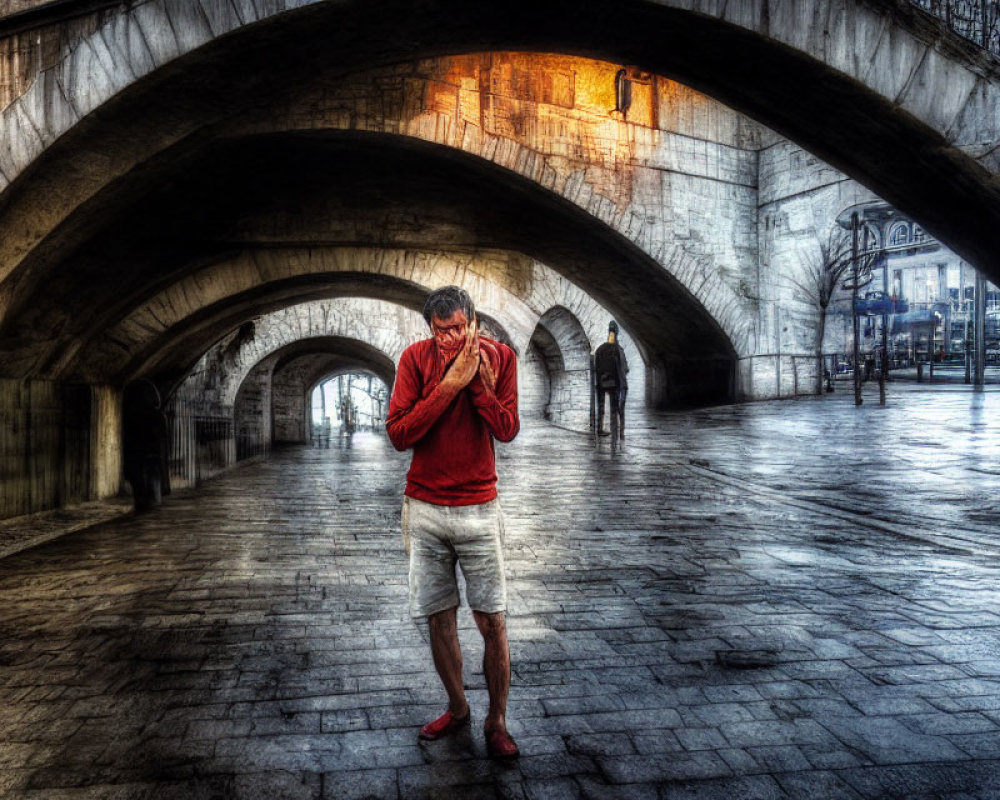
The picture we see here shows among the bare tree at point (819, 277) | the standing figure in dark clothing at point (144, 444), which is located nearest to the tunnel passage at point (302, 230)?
the standing figure in dark clothing at point (144, 444)

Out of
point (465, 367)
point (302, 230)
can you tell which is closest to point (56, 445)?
point (302, 230)

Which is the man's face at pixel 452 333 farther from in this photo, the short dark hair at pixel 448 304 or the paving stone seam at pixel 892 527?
the paving stone seam at pixel 892 527

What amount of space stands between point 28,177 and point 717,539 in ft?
17.3

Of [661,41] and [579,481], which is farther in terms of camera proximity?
[579,481]

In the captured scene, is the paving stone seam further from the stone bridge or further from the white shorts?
the white shorts

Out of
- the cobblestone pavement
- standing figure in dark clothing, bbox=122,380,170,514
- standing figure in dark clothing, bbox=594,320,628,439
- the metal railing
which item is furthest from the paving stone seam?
standing figure in dark clothing, bbox=122,380,170,514

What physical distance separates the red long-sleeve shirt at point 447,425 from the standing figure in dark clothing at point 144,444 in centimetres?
719

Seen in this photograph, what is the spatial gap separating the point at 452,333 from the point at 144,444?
297 inches

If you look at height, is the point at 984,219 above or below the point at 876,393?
above

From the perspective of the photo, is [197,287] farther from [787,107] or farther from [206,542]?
[787,107]

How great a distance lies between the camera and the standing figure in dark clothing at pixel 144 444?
9234 mm

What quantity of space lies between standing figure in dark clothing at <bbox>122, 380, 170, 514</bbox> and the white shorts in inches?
282

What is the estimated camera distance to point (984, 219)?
6.83 meters

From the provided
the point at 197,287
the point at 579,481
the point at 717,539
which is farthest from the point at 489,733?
the point at 197,287
